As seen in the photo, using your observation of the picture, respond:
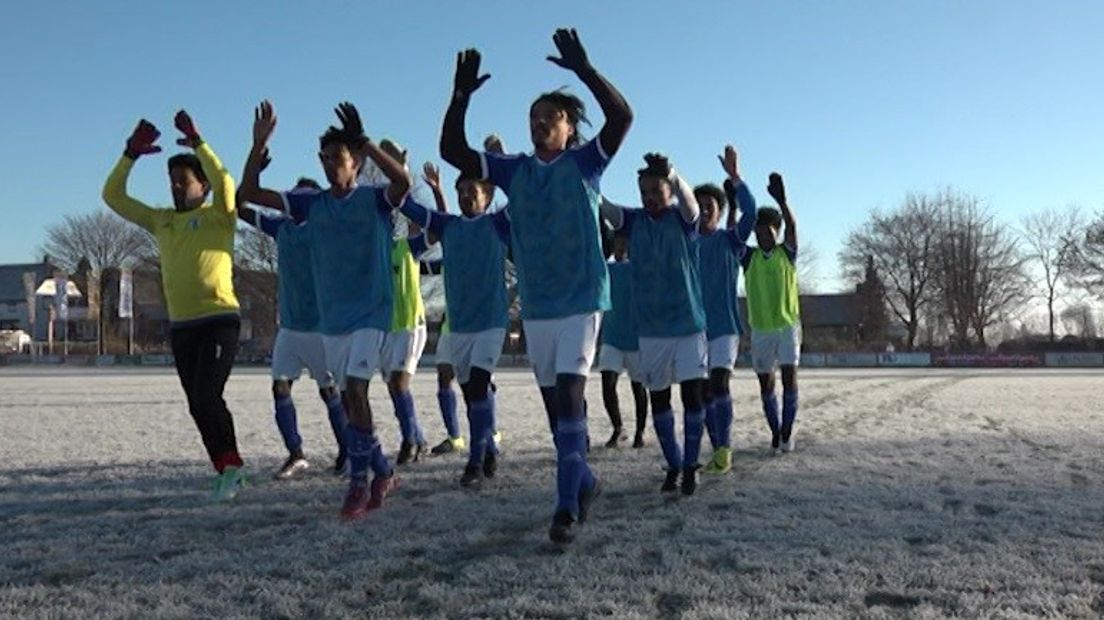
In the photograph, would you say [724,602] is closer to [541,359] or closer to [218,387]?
[541,359]

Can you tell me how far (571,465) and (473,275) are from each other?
2.89m

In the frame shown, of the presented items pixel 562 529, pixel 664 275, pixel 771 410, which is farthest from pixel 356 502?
pixel 771 410

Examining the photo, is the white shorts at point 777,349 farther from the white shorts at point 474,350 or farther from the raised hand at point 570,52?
the raised hand at point 570,52

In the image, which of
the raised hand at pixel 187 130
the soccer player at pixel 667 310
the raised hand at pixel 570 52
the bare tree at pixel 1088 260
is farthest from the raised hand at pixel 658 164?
the bare tree at pixel 1088 260

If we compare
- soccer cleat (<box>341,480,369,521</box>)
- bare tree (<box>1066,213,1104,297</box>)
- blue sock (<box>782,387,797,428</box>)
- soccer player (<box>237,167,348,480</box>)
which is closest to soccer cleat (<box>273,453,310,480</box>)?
soccer player (<box>237,167,348,480</box>)

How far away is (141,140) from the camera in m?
6.19

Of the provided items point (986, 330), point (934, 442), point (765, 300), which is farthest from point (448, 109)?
point (986, 330)

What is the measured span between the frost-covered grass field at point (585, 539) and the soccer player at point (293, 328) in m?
0.37

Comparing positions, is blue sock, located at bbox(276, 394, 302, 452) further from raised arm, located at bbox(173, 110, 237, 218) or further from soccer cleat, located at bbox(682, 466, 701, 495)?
soccer cleat, located at bbox(682, 466, 701, 495)

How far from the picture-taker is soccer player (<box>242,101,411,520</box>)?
546cm

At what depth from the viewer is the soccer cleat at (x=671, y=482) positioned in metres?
6.00

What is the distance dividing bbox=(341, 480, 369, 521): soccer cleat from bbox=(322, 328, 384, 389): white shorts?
616 millimetres

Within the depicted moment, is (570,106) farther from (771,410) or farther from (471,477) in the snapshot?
(771,410)

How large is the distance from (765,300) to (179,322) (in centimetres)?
511
